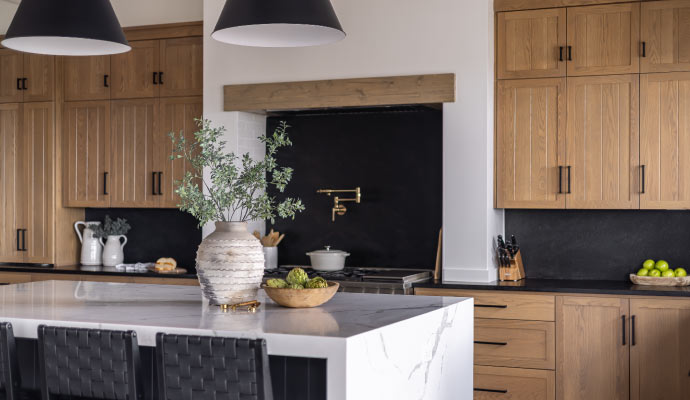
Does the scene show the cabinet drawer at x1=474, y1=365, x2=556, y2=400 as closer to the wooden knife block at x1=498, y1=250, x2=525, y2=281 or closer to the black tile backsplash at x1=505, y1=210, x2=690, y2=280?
the wooden knife block at x1=498, y1=250, x2=525, y2=281

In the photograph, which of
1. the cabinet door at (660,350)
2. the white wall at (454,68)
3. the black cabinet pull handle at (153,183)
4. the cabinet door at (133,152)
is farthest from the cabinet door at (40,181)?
the cabinet door at (660,350)

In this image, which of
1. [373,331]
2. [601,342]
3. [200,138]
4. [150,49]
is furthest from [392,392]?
[150,49]

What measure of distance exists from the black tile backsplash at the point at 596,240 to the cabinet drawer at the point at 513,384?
0.80 m

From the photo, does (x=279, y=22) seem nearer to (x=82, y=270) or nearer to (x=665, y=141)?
(x=665, y=141)

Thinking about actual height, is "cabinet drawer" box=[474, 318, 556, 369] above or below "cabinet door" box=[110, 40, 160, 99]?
below

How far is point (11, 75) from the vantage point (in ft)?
20.6

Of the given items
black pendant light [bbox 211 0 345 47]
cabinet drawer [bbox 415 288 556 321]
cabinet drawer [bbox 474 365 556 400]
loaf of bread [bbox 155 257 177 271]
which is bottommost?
cabinet drawer [bbox 474 365 556 400]

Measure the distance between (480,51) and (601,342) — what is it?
1.82m

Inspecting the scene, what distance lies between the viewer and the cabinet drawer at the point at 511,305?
4.74 meters

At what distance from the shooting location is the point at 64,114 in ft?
20.4

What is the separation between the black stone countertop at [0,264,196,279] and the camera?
18.5 ft

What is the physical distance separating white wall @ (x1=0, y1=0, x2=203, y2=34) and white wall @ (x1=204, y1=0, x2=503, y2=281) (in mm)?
1221

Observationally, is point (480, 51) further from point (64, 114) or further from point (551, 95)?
point (64, 114)

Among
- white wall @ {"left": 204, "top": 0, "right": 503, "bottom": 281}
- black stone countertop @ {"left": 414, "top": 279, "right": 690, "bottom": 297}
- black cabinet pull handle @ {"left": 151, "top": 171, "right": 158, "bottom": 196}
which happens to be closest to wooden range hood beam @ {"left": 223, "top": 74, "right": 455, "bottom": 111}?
white wall @ {"left": 204, "top": 0, "right": 503, "bottom": 281}
